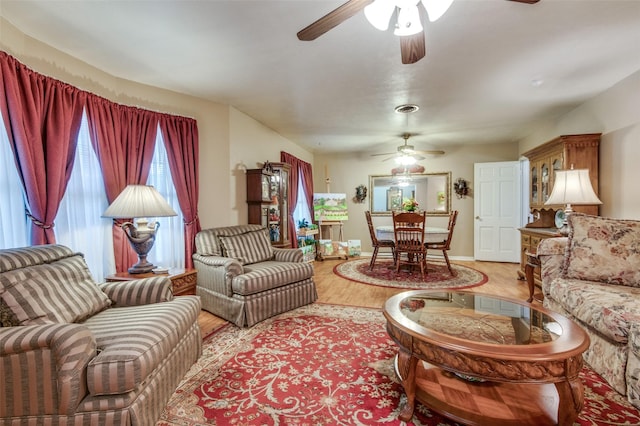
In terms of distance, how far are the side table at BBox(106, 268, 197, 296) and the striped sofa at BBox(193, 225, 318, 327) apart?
227mm

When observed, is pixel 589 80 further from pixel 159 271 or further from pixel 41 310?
pixel 41 310

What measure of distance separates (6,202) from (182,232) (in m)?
1.52

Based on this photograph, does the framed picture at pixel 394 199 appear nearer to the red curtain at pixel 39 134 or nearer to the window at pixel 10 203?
the red curtain at pixel 39 134

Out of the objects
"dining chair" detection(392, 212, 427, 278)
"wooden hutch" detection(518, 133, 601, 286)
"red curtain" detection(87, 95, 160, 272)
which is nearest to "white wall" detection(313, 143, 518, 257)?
"wooden hutch" detection(518, 133, 601, 286)

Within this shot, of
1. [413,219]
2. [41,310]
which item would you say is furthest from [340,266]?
[41,310]

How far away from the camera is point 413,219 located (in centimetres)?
421

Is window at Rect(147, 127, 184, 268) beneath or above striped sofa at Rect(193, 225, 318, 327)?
above

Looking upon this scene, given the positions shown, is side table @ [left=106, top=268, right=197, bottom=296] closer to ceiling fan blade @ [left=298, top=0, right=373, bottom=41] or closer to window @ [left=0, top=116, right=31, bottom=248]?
window @ [left=0, top=116, right=31, bottom=248]

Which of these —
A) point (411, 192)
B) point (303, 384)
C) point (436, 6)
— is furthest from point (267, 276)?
point (411, 192)

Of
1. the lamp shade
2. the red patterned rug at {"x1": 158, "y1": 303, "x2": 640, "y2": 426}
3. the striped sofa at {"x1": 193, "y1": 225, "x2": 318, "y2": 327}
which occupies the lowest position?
the red patterned rug at {"x1": 158, "y1": 303, "x2": 640, "y2": 426}

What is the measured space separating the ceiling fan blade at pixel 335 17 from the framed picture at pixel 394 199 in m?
5.19

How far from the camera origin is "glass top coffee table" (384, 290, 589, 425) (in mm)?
1246

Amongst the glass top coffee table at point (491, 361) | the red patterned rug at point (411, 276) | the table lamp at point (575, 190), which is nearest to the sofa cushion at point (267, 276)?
the glass top coffee table at point (491, 361)

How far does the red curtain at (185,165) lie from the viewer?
126 inches
